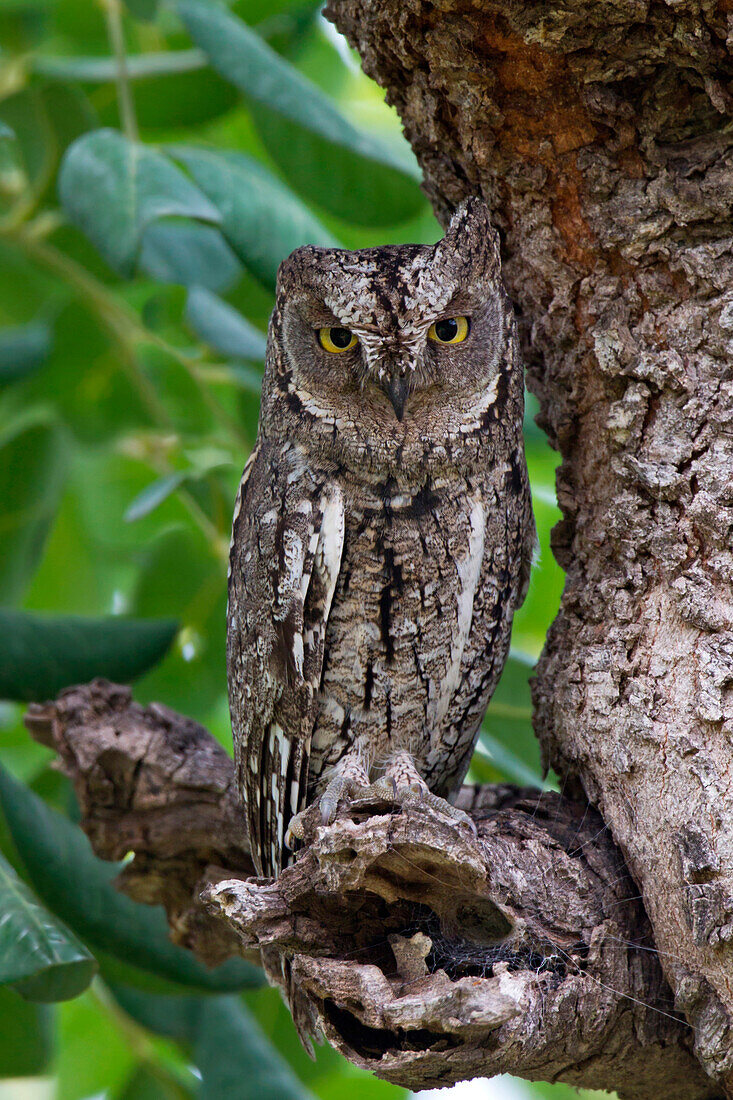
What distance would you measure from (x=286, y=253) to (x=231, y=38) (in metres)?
0.45

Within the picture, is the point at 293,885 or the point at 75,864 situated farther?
the point at 75,864

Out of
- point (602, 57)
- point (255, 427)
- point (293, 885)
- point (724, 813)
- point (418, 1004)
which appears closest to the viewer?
point (418, 1004)

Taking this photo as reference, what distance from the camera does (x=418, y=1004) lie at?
1258 mm

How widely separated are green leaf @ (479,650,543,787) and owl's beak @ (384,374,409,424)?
2.34 ft

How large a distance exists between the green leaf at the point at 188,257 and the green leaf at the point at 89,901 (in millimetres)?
1185

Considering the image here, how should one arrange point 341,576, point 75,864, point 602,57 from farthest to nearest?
1. point 75,864
2. point 341,576
3. point 602,57

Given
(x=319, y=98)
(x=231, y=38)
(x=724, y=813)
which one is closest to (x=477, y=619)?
(x=724, y=813)

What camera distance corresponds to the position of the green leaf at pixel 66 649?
2.15 metres

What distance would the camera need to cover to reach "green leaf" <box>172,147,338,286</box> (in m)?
2.08

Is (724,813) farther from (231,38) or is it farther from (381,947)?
(231,38)

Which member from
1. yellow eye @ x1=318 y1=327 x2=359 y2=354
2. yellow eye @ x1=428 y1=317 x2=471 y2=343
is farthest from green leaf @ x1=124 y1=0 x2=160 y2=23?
yellow eye @ x1=428 y1=317 x2=471 y2=343

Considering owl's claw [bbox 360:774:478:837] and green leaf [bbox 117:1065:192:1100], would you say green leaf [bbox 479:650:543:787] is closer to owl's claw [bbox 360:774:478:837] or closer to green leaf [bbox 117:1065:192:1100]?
owl's claw [bbox 360:774:478:837]

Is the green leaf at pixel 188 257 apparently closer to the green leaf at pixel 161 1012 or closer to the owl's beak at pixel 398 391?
the owl's beak at pixel 398 391

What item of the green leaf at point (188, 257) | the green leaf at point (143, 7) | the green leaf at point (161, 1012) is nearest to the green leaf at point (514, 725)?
the green leaf at point (161, 1012)
